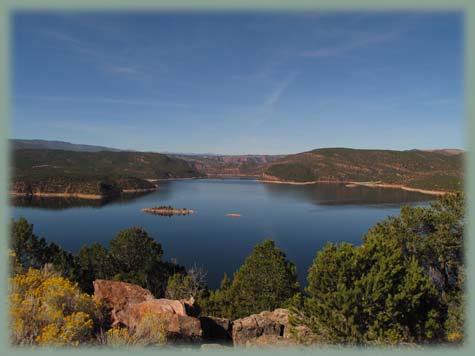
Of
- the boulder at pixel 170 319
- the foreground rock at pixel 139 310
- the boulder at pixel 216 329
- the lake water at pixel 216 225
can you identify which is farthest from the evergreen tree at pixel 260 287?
the lake water at pixel 216 225

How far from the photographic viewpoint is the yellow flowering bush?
320 inches

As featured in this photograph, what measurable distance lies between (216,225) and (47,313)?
87263 mm

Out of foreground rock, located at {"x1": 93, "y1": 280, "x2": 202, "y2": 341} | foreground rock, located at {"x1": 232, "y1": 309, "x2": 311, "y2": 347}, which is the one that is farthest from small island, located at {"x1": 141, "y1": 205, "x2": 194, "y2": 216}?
foreground rock, located at {"x1": 232, "y1": 309, "x2": 311, "y2": 347}

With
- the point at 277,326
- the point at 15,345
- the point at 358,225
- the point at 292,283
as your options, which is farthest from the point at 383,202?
the point at 15,345

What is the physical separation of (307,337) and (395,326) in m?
3.52

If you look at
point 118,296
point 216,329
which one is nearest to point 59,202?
point 118,296

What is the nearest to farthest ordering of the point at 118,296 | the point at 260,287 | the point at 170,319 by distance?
the point at 170,319
the point at 118,296
the point at 260,287

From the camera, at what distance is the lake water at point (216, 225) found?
6506cm

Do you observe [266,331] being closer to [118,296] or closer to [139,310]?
[139,310]

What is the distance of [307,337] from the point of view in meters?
13.9

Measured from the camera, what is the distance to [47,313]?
914cm

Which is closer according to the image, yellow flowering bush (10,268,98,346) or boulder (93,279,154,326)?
yellow flowering bush (10,268,98,346)

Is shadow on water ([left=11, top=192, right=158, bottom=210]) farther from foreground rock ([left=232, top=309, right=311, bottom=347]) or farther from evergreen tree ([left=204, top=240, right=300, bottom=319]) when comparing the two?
foreground rock ([left=232, top=309, right=311, bottom=347])

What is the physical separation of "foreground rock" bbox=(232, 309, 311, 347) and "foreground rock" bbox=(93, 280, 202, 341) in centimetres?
307
